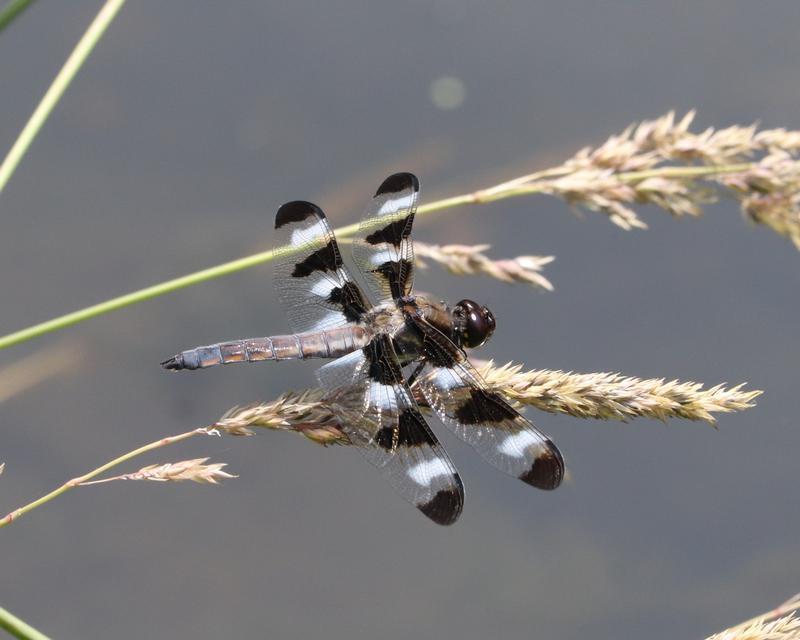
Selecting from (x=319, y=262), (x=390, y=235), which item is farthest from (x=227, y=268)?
(x=390, y=235)

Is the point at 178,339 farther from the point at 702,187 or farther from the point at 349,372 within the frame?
the point at 702,187

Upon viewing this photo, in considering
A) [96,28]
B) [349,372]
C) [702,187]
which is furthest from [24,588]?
[702,187]

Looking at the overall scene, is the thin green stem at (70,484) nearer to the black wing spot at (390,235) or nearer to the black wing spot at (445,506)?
the black wing spot at (445,506)

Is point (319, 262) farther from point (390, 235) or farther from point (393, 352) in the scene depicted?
point (393, 352)

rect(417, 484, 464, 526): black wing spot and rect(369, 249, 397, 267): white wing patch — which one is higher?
rect(369, 249, 397, 267): white wing patch

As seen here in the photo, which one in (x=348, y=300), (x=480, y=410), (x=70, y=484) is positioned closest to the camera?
(x=70, y=484)

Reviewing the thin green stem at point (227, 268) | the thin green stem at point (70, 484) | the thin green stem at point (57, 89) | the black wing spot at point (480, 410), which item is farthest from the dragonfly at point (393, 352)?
the thin green stem at point (57, 89)

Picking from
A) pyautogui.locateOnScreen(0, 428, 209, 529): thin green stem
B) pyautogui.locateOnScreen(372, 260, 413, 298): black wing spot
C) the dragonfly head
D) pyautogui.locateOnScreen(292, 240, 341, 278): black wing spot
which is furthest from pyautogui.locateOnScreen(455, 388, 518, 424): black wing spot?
pyautogui.locateOnScreen(0, 428, 209, 529): thin green stem

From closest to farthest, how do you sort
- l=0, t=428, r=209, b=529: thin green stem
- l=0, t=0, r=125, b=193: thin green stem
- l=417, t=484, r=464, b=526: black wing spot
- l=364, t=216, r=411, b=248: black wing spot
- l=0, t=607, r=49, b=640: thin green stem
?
1. l=0, t=607, r=49, b=640: thin green stem
2. l=0, t=428, r=209, b=529: thin green stem
3. l=0, t=0, r=125, b=193: thin green stem
4. l=417, t=484, r=464, b=526: black wing spot
5. l=364, t=216, r=411, b=248: black wing spot

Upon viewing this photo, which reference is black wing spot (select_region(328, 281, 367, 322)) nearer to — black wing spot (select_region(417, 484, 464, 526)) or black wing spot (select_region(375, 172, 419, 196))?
black wing spot (select_region(375, 172, 419, 196))
